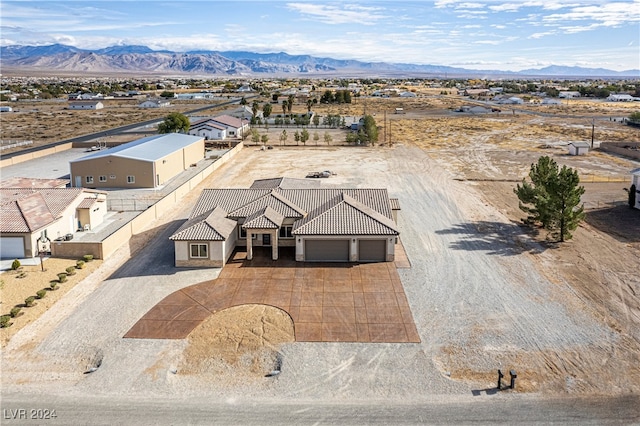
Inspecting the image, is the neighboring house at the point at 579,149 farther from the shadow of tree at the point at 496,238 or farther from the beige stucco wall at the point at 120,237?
the beige stucco wall at the point at 120,237

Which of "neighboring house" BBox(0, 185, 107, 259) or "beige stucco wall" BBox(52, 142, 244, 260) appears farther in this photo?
"beige stucco wall" BBox(52, 142, 244, 260)

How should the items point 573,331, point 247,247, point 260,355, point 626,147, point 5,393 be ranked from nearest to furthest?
point 5,393
point 260,355
point 573,331
point 247,247
point 626,147

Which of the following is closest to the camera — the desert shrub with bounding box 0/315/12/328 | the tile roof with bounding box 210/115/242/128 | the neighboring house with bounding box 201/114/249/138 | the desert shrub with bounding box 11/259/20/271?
the desert shrub with bounding box 0/315/12/328

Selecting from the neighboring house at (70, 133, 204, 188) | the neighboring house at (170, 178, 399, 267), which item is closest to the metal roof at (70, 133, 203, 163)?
the neighboring house at (70, 133, 204, 188)

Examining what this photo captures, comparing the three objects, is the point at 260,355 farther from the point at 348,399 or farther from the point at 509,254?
the point at 509,254

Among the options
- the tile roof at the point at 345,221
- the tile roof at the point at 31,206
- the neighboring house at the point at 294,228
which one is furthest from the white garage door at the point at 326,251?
the tile roof at the point at 31,206

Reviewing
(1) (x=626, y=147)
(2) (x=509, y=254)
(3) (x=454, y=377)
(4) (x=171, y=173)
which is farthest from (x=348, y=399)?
(1) (x=626, y=147)

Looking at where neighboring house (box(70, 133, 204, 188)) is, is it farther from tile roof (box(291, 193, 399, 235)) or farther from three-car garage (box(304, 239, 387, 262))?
three-car garage (box(304, 239, 387, 262))

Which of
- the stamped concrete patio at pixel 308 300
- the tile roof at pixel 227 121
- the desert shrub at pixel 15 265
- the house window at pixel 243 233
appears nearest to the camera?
the stamped concrete patio at pixel 308 300
